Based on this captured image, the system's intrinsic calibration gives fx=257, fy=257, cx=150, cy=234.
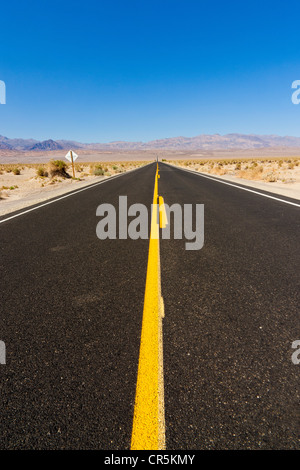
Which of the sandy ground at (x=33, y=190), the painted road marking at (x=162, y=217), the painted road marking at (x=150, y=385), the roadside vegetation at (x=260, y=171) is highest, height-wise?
the roadside vegetation at (x=260, y=171)

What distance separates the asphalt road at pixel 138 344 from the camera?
1.43 m

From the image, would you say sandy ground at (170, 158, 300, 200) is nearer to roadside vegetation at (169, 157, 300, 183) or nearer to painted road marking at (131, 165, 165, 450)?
roadside vegetation at (169, 157, 300, 183)

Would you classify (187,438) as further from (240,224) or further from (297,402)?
(240,224)

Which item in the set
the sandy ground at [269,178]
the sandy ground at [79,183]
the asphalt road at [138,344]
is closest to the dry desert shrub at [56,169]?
Answer: the sandy ground at [79,183]

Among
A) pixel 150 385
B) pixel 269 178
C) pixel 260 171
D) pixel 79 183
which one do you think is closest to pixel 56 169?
pixel 79 183

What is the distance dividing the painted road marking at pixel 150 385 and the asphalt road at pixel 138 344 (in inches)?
1.7

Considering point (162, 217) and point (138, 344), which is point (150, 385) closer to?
point (138, 344)

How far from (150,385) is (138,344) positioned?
0.40 m

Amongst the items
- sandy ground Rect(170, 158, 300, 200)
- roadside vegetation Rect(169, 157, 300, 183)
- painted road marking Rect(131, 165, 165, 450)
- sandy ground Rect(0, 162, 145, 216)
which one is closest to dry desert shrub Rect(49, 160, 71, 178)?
sandy ground Rect(0, 162, 145, 216)

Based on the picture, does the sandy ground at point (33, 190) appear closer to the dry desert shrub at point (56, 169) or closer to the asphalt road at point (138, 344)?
the dry desert shrub at point (56, 169)

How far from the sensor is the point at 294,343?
2.06 metres

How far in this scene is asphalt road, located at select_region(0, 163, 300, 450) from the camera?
1428mm
